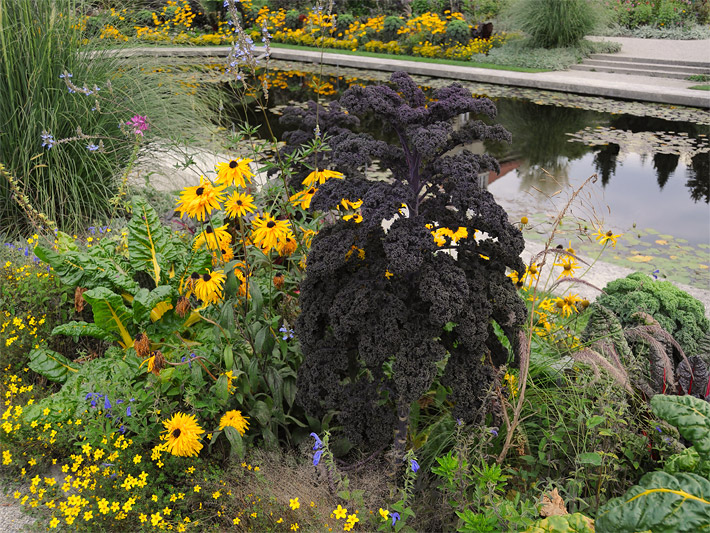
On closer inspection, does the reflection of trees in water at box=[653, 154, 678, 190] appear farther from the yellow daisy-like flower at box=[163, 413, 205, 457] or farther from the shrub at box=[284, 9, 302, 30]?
the shrub at box=[284, 9, 302, 30]

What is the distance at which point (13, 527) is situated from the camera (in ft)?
6.95

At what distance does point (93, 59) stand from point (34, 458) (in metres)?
3.46

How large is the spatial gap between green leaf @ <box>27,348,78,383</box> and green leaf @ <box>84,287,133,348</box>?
0.90 feet

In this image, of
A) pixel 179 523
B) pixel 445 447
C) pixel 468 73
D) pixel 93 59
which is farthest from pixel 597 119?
pixel 179 523

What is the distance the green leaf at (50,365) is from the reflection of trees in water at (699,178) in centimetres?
624

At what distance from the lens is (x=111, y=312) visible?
247 cm

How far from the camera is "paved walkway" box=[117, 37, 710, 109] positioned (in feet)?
32.3

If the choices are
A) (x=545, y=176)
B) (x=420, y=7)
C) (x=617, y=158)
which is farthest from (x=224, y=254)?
(x=420, y=7)

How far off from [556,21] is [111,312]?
1327 cm

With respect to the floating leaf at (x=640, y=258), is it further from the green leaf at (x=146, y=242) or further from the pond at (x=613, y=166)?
the green leaf at (x=146, y=242)

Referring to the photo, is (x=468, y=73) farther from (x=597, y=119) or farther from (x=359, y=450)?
(x=359, y=450)

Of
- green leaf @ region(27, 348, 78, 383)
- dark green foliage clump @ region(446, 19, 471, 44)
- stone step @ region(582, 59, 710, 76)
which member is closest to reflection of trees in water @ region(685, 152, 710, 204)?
stone step @ region(582, 59, 710, 76)

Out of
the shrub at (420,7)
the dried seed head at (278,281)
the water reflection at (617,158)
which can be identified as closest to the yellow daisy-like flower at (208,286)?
the dried seed head at (278,281)

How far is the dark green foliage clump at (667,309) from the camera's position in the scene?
9.20ft
